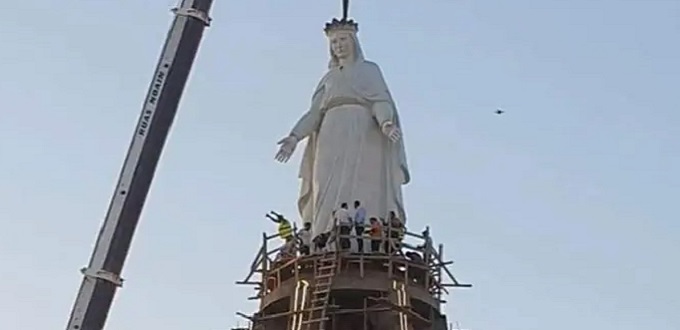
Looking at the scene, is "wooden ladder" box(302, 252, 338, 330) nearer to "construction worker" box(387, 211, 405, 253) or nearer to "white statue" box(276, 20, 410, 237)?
"construction worker" box(387, 211, 405, 253)

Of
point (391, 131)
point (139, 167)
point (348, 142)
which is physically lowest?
point (139, 167)

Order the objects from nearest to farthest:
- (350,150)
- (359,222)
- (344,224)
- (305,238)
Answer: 1. (344,224)
2. (359,222)
3. (305,238)
4. (350,150)

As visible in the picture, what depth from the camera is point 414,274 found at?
120 feet

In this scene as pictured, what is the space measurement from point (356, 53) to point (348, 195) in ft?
13.8

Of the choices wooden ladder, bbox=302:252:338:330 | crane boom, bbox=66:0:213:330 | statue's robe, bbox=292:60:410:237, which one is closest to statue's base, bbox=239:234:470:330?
wooden ladder, bbox=302:252:338:330

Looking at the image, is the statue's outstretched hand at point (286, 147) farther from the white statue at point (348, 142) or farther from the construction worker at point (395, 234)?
the construction worker at point (395, 234)

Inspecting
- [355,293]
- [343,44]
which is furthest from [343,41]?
[355,293]

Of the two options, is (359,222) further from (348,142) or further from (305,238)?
(348,142)

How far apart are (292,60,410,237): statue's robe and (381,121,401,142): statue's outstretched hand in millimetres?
253

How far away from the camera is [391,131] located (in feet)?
125

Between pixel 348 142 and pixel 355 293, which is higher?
pixel 348 142

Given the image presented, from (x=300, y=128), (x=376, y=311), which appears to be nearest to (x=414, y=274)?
(x=376, y=311)

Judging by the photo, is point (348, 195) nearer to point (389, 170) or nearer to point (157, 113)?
point (389, 170)

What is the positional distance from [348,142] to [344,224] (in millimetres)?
2520
